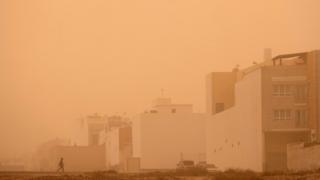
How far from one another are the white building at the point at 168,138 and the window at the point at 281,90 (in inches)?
1595

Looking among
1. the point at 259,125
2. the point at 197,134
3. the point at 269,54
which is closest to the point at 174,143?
the point at 197,134

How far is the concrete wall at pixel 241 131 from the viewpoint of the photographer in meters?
78.2

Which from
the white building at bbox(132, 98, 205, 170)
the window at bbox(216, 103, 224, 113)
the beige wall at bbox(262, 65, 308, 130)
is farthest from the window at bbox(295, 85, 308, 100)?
the white building at bbox(132, 98, 205, 170)

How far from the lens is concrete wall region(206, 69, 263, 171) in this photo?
7819cm

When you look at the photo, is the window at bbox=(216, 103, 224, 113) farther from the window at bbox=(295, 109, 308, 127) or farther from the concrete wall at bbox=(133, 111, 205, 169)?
the window at bbox=(295, 109, 308, 127)

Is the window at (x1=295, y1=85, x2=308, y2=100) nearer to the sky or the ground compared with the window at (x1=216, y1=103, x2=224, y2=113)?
nearer to the sky

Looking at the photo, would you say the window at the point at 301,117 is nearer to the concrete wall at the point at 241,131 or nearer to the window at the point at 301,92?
the window at the point at 301,92

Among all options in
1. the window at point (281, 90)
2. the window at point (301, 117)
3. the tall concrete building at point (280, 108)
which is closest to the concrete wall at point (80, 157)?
the tall concrete building at point (280, 108)

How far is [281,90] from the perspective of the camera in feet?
254

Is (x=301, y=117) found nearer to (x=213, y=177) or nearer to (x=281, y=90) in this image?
(x=281, y=90)

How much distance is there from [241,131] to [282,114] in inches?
341

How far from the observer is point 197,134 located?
119375mm

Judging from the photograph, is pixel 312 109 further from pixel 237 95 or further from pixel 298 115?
pixel 237 95

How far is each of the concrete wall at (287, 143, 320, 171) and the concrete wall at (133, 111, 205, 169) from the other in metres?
48.7
